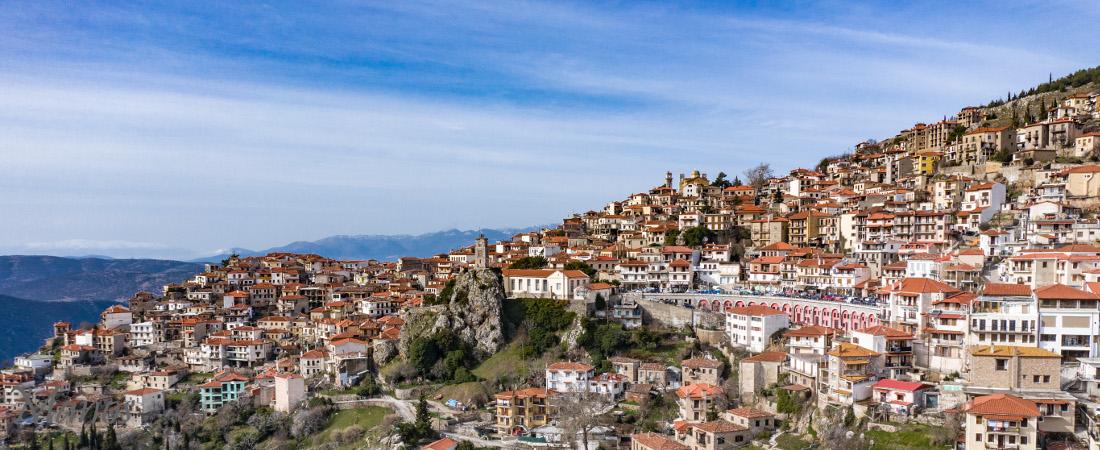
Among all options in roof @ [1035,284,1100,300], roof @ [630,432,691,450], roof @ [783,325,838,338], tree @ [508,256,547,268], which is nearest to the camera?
roof @ [1035,284,1100,300]

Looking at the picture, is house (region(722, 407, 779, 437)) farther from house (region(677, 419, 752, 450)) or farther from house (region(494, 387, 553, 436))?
house (region(494, 387, 553, 436))

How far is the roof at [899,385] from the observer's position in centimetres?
3031

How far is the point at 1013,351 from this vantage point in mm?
29141

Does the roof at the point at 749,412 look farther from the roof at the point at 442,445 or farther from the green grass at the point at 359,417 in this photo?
the green grass at the point at 359,417

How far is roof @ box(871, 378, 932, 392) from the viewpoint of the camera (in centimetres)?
3031

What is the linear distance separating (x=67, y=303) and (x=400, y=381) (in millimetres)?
132194

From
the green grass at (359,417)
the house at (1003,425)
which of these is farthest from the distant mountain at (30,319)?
the house at (1003,425)

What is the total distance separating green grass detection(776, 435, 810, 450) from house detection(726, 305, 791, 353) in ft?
28.9

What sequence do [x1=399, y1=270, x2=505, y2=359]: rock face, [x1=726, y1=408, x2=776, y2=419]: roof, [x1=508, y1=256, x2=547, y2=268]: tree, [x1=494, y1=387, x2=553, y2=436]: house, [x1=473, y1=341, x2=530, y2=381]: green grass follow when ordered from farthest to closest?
[x1=508, y1=256, x2=547, y2=268]: tree → [x1=399, y1=270, x2=505, y2=359]: rock face → [x1=473, y1=341, x2=530, y2=381]: green grass → [x1=494, y1=387, x2=553, y2=436]: house → [x1=726, y1=408, x2=776, y2=419]: roof

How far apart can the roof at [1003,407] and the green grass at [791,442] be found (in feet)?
22.9

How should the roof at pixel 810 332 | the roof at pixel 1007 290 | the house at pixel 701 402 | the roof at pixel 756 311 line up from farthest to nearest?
the roof at pixel 756 311 → the roof at pixel 810 332 → the house at pixel 701 402 → the roof at pixel 1007 290

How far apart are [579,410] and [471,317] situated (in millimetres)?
13298

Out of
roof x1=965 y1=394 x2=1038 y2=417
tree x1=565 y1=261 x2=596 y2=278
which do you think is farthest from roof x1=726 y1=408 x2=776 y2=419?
→ tree x1=565 y1=261 x2=596 y2=278

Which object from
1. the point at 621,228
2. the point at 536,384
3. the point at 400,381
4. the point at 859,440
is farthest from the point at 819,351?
the point at 621,228
